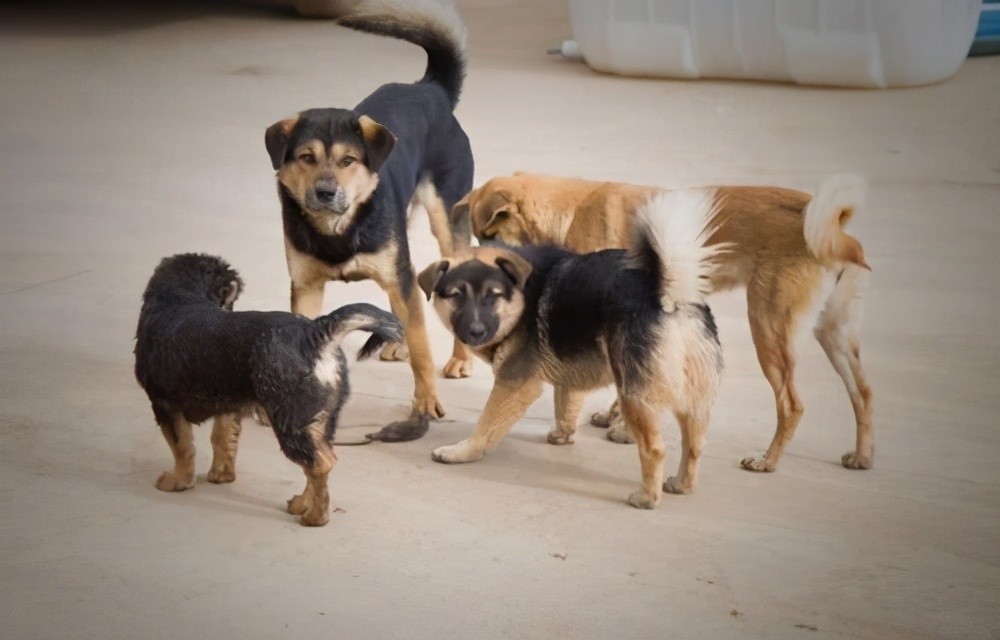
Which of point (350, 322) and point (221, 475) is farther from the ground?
point (350, 322)

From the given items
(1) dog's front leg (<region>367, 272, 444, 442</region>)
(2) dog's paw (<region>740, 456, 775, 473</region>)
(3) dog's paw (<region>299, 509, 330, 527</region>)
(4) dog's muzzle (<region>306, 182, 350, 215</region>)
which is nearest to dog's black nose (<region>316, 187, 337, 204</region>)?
(4) dog's muzzle (<region>306, 182, 350, 215</region>)

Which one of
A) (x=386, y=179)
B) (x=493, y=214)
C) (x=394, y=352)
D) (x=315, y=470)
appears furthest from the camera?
(x=394, y=352)

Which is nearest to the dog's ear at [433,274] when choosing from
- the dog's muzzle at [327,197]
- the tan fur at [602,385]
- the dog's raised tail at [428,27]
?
the tan fur at [602,385]

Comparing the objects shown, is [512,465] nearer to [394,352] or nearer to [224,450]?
[224,450]

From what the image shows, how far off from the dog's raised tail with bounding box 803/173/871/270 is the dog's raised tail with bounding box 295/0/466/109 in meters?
2.14

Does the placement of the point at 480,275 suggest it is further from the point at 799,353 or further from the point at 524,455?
the point at 799,353

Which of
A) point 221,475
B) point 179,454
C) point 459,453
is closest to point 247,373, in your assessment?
point 179,454

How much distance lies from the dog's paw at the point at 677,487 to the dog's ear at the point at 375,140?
1619 mm

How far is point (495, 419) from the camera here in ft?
15.4

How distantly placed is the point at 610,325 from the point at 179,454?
153 cm

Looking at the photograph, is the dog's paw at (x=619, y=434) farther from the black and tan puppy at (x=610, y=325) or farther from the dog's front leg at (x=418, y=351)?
the dog's front leg at (x=418, y=351)

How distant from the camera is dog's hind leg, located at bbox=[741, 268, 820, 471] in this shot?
4.56 meters

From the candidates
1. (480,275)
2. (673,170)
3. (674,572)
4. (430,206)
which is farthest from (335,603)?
(673,170)

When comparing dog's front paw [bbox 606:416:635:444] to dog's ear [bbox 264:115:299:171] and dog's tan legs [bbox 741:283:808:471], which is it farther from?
dog's ear [bbox 264:115:299:171]
